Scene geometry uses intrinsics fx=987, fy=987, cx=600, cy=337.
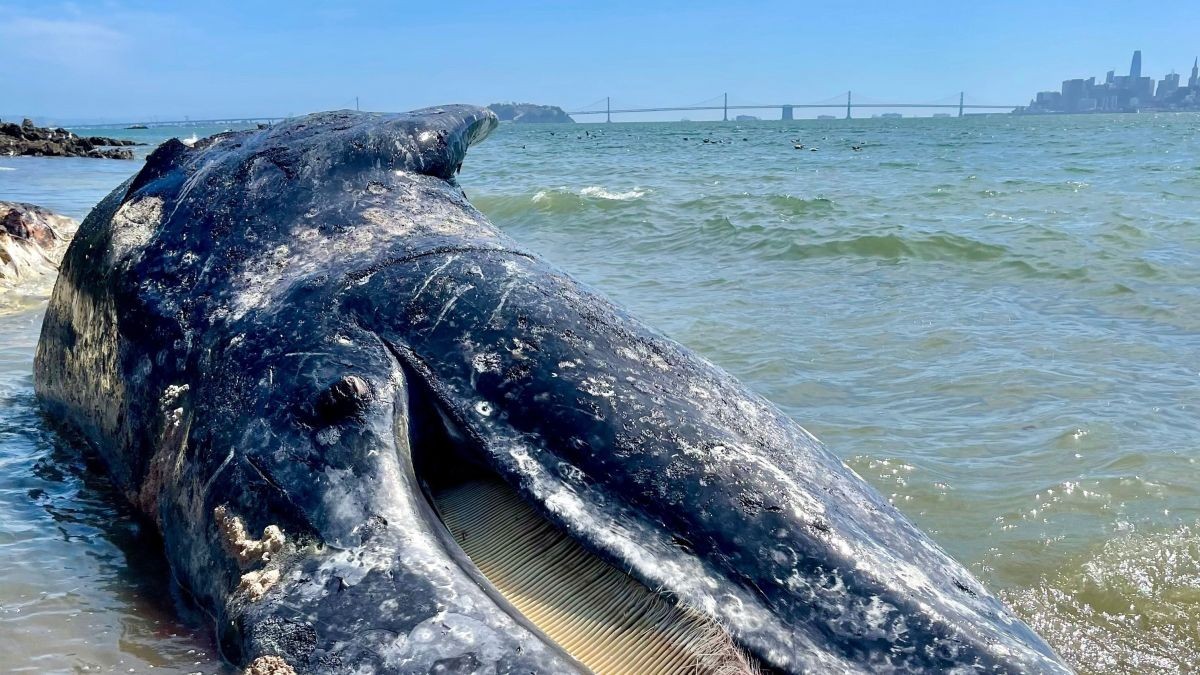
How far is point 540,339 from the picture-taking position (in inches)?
103

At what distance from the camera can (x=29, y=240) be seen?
9.55 m

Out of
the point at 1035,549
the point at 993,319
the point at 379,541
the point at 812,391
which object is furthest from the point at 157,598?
the point at 993,319

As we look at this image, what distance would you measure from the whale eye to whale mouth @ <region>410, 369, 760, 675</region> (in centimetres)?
16

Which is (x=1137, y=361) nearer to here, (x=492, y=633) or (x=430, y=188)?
(x=430, y=188)

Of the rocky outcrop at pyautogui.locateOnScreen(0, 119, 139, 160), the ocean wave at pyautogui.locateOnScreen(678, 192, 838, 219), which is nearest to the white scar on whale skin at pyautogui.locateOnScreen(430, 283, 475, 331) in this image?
the ocean wave at pyautogui.locateOnScreen(678, 192, 838, 219)

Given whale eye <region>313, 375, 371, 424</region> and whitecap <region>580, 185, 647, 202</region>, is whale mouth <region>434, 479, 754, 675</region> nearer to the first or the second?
whale eye <region>313, 375, 371, 424</region>

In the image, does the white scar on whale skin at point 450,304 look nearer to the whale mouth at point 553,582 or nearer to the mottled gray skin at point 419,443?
the mottled gray skin at point 419,443

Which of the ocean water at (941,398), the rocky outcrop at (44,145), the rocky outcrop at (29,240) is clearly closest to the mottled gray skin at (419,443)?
the ocean water at (941,398)

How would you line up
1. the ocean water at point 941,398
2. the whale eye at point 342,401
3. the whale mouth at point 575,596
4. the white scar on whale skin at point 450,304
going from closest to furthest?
1. the whale mouth at point 575,596
2. the whale eye at point 342,401
3. the white scar on whale skin at point 450,304
4. the ocean water at point 941,398

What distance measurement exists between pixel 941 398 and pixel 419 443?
4495mm

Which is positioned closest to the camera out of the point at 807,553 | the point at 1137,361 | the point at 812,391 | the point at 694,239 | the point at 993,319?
the point at 807,553

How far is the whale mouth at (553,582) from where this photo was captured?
2.03 metres

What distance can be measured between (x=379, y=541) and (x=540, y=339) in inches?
27.7

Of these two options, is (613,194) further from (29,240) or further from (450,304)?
(450,304)
